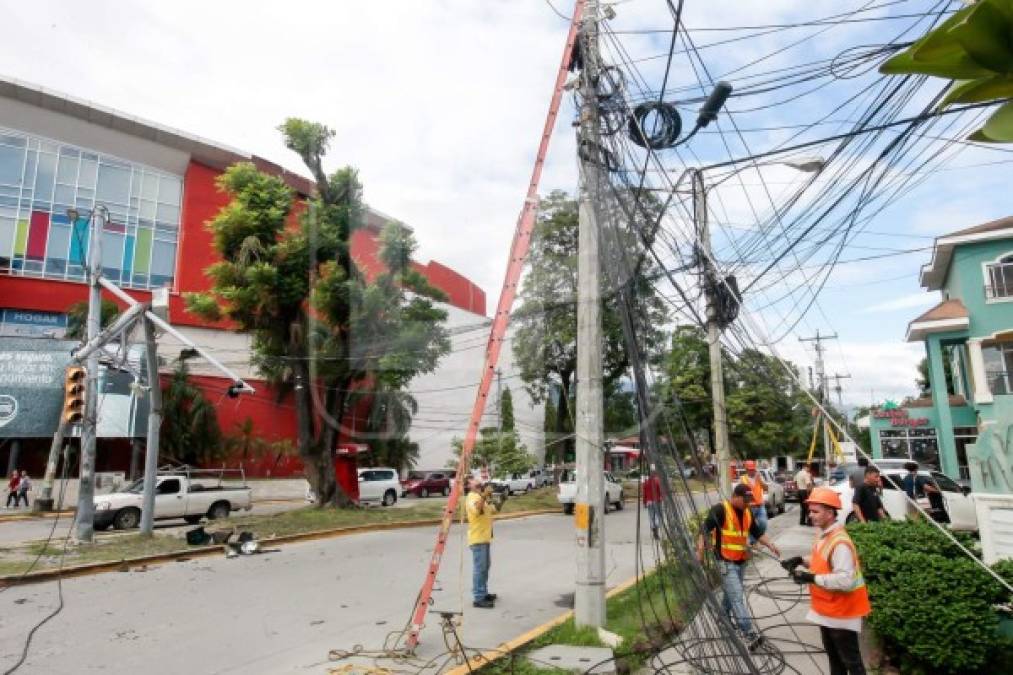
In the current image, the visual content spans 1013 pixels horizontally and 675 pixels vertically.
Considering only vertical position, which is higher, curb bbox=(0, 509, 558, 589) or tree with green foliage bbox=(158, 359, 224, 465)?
tree with green foliage bbox=(158, 359, 224, 465)

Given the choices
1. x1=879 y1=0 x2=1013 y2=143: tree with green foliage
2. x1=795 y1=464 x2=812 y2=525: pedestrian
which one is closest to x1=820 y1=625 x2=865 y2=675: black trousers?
x1=879 y1=0 x2=1013 y2=143: tree with green foliage

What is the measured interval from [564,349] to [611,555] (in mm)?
18123

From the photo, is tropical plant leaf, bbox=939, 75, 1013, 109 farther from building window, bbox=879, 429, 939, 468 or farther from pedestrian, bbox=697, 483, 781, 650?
building window, bbox=879, 429, 939, 468

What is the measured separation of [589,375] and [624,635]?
2.72 metres

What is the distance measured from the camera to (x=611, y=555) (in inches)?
520

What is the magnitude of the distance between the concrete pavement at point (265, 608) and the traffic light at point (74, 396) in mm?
3087

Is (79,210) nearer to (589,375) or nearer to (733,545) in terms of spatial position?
(589,375)

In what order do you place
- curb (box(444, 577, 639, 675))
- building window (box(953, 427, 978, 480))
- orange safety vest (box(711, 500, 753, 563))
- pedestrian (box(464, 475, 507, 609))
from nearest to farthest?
curb (box(444, 577, 639, 675))
orange safety vest (box(711, 500, 753, 563))
pedestrian (box(464, 475, 507, 609))
building window (box(953, 427, 978, 480))

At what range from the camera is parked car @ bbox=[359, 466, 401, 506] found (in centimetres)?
2681

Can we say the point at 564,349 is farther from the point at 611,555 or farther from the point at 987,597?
the point at 987,597

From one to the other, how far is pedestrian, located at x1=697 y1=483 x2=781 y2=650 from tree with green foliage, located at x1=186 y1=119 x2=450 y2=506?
608 inches

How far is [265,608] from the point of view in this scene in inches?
339

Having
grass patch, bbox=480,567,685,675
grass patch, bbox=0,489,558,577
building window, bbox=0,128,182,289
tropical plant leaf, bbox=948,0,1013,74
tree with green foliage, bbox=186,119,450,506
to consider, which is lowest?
grass patch, bbox=480,567,685,675

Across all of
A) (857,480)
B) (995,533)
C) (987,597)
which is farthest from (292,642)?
(857,480)
